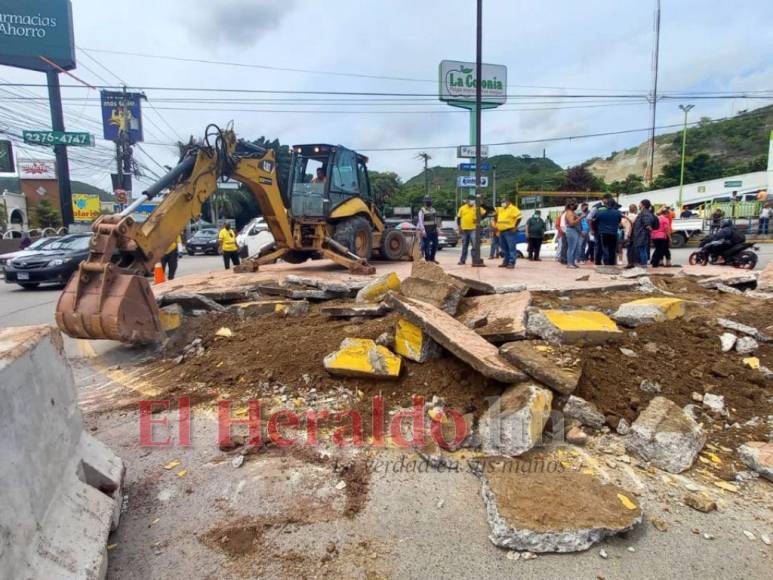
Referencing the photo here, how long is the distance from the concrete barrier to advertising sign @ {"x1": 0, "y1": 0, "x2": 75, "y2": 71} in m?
28.6

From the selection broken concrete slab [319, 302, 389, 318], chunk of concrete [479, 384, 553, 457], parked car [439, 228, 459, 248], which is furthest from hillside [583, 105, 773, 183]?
chunk of concrete [479, 384, 553, 457]

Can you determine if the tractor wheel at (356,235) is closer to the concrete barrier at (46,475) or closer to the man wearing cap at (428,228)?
the man wearing cap at (428,228)

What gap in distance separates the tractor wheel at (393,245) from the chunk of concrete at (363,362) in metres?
7.78

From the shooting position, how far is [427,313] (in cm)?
421

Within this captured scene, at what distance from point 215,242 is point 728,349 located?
26.5 m

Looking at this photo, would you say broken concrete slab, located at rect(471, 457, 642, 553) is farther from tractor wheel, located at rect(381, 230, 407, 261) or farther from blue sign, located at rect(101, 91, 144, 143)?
blue sign, located at rect(101, 91, 144, 143)

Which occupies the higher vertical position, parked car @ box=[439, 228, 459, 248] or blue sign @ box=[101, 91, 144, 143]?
blue sign @ box=[101, 91, 144, 143]

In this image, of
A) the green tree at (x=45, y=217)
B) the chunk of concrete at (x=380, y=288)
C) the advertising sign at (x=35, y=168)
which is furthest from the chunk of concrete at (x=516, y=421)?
the advertising sign at (x=35, y=168)

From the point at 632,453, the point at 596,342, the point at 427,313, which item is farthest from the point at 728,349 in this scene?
the point at 427,313

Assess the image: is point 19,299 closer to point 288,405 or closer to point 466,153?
point 288,405

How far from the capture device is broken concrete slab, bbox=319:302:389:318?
17.2 ft

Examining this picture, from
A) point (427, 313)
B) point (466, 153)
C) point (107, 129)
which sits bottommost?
point (427, 313)

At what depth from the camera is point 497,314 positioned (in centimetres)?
484

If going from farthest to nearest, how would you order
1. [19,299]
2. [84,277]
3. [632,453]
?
[19,299], [84,277], [632,453]
